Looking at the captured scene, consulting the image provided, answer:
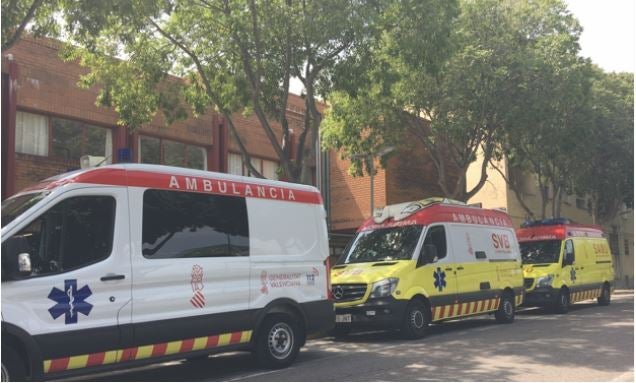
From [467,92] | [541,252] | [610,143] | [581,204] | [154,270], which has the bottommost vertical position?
[154,270]

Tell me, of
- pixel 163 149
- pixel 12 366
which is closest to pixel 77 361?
pixel 12 366

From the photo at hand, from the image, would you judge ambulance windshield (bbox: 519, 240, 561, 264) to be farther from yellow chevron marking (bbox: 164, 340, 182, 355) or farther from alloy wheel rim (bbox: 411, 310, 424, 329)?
yellow chevron marking (bbox: 164, 340, 182, 355)

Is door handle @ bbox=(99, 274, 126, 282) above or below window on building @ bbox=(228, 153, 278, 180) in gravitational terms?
below

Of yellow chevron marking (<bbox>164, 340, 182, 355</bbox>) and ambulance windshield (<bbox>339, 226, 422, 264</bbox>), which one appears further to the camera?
ambulance windshield (<bbox>339, 226, 422, 264</bbox>)

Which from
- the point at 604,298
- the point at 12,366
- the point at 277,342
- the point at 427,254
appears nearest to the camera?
the point at 12,366

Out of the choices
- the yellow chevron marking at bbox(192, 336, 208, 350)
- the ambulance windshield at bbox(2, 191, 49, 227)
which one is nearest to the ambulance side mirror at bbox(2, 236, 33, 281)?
the ambulance windshield at bbox(2, 191, 49, 227)

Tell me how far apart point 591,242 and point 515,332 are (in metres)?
8.81

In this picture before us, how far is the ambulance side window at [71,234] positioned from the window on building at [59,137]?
28.7ft

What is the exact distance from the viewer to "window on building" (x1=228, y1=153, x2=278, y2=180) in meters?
20.6

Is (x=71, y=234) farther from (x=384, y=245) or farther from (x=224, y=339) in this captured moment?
(x=384, y=245)

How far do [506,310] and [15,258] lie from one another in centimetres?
1103

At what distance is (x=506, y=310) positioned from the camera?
14.4m

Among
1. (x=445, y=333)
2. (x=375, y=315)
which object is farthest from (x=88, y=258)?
(x=445, y=333)

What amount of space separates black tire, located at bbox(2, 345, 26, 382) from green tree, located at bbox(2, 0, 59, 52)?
4.79 metres
